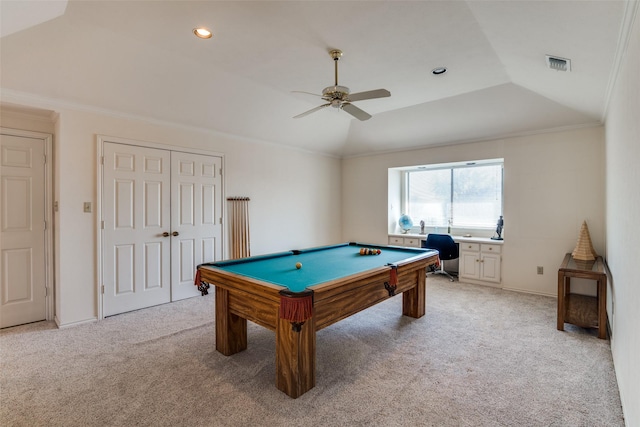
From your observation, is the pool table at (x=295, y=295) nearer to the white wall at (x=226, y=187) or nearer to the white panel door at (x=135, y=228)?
the white panel door at (x=135, y=228)

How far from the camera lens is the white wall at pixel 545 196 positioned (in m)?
4.15

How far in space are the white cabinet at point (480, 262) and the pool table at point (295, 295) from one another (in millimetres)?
2117

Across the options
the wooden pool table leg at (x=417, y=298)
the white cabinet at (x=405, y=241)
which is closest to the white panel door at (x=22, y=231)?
the wooden pool table leg at (x=417, y=298)

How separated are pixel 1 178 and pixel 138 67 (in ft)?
6.28

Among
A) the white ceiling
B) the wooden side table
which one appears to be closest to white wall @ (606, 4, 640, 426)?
the white ceiling

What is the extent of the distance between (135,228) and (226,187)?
140cm

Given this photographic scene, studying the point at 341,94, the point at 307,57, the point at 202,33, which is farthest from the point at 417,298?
the point at 202,33

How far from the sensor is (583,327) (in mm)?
3215

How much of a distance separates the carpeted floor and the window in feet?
8.11

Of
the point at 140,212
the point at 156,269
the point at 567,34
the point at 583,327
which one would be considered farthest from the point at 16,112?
the point at 583,327

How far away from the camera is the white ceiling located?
2.31 m

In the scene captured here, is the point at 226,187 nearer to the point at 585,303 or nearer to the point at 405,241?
the point at 405,241

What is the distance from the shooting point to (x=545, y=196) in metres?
4.50

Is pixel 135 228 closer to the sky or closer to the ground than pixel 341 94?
closer to the ground
